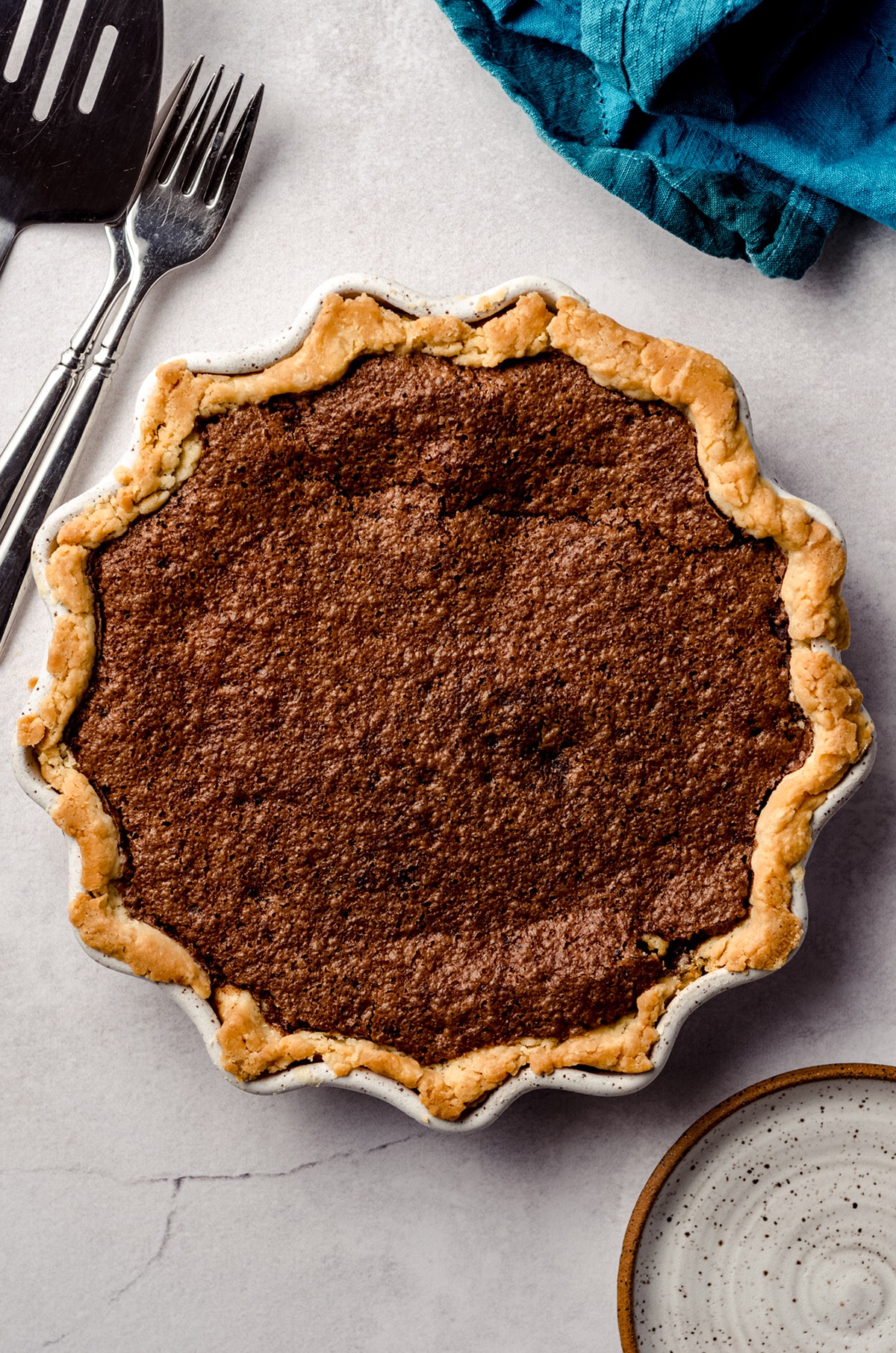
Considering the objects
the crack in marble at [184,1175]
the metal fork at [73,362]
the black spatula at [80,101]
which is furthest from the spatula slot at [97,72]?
the crack in marble at [184,1175]

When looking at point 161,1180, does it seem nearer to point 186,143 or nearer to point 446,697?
point 446,697

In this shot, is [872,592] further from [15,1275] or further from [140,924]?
[15,1275]

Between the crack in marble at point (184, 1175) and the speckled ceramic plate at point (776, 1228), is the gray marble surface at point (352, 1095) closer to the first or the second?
the crack in marble at point (184, 1175)

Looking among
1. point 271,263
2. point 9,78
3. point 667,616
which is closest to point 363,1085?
point 667,616

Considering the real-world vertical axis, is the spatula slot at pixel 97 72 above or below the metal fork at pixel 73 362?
above

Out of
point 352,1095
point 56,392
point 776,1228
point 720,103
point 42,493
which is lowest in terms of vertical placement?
point 352,1095

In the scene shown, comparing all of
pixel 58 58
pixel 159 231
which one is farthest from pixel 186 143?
pixel 58 58

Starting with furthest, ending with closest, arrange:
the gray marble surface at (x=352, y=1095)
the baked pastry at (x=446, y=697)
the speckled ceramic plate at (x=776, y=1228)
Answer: the gray marble surface at (x=352, y=1095), the speckled ceramic plate at (x=776, y=1228), the baked pastry at (x=446, y=697)

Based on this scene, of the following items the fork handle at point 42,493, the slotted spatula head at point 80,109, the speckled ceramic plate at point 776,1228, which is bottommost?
the speckled ceramic plate at point 776,1228
